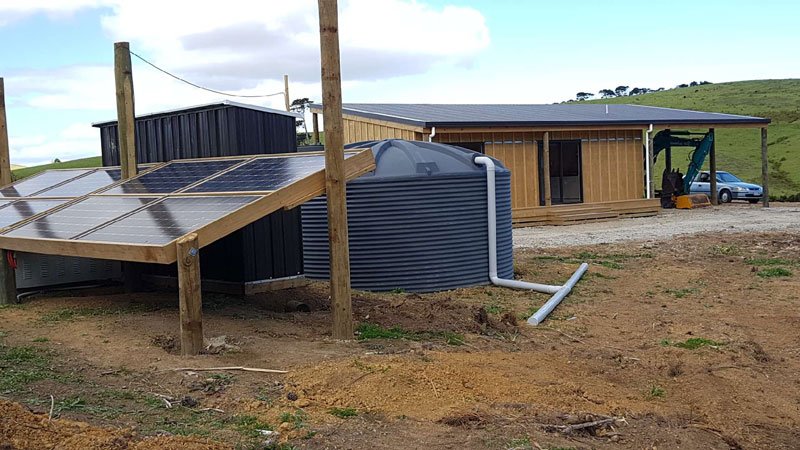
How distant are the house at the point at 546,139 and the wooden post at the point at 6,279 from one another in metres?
14.7

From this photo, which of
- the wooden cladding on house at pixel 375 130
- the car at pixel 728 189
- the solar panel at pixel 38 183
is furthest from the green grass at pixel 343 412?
the car at pixel 728 189

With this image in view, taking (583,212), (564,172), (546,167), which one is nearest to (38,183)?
(546,167)

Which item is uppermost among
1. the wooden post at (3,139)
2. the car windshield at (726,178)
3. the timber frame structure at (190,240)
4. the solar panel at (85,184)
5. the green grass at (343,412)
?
the wooden post at (3,139)

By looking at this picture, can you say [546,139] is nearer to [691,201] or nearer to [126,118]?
[691,201]

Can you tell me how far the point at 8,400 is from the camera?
6.29 metres

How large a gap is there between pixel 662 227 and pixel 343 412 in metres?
20.0

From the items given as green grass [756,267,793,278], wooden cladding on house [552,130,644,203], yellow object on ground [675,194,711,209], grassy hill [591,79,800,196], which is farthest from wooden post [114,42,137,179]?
grassy hill [591,79,800,196]

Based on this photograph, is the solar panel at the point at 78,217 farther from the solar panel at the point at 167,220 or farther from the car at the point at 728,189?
the car at the point at 728,189

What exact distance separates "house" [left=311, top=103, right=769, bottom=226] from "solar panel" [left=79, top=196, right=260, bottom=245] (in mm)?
14935

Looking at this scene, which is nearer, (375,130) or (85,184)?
(85,184)

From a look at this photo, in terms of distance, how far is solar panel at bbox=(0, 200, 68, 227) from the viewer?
11758 millimetres

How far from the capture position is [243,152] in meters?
12.6

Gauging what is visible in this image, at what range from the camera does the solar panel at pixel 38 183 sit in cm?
1427

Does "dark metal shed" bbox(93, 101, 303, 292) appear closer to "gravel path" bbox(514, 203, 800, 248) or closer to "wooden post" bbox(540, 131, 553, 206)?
"gravel path" bbox(514, 203, 800, 248)
